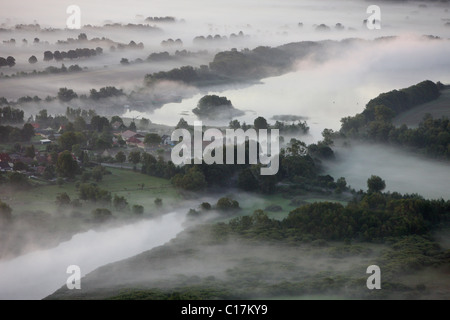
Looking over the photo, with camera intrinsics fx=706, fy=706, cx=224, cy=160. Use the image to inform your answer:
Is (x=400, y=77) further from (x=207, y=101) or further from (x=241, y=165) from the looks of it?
(x=241, y=165)

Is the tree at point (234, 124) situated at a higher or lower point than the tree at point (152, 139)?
higher

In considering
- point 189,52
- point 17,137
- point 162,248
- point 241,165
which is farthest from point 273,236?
point 189,52

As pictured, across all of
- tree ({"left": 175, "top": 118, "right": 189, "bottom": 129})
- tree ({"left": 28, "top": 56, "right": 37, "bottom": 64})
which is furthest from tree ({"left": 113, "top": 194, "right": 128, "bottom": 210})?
tree ({"left": 28, "top": 56, "right": 37, "bottom": 64})

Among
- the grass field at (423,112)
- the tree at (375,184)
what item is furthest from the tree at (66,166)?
the grass field at (423,112)

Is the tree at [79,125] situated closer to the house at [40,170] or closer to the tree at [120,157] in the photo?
the tree at [120,157]

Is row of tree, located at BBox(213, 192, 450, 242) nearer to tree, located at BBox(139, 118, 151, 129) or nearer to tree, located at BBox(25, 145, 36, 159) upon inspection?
tree, located at BBox(25, 145, 36, 159)

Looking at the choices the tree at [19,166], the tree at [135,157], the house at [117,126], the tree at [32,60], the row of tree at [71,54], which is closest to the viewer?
the tree at [19,166]

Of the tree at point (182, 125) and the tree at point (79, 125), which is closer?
the tree at point (79, 125)

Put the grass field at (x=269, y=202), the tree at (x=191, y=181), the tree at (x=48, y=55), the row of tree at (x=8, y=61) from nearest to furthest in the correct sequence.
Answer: the grass field at (x=269, y=202), the tree at (x=191, y=181), the row of tree at (x=8, y=61), the tree at (x=48, y=55)
